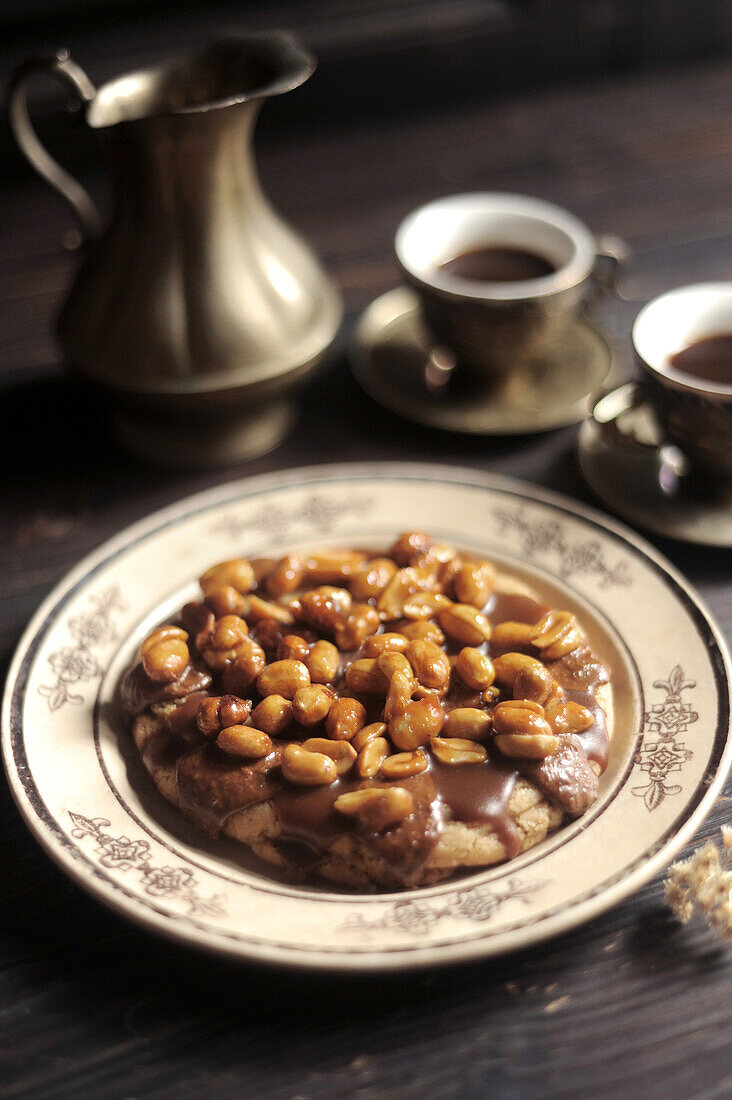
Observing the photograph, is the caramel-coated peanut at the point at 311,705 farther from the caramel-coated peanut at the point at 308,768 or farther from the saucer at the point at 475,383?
the saucer at the point at 475,383

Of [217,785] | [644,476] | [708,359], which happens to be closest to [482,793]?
[217,785]

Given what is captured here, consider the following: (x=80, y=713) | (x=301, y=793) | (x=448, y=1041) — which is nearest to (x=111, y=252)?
(x=80, y=713)

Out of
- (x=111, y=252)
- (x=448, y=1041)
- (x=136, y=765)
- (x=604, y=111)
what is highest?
(x=111, y=252)

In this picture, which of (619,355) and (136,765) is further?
(619,355)

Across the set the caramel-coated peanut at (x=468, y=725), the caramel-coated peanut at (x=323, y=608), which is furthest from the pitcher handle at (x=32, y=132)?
the caramel-coated peanut at (x=468, y=725)

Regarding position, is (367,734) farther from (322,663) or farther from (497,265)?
(497,265)

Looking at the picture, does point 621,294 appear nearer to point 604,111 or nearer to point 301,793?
point 604,111
